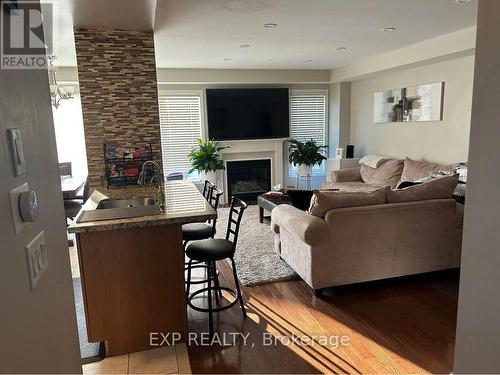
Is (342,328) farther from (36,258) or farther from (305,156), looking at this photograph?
(305,156)

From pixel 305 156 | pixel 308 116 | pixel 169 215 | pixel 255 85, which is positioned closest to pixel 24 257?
pixel 169 215

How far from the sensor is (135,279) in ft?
7.38

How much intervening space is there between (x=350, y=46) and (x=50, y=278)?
4.65 metres

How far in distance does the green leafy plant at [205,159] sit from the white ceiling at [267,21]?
5.05 ft

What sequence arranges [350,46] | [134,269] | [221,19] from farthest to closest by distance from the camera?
1. [350,46]
2. [221,19]
3. [134,269]

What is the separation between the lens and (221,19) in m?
3.29

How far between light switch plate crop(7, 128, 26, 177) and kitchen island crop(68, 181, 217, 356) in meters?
1.35

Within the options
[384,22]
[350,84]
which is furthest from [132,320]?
[350,84]

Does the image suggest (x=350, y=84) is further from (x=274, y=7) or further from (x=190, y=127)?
(x=274, y=7)

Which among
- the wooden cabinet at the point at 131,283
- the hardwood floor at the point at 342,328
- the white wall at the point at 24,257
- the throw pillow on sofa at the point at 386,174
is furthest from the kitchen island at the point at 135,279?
the throw pillow on sofa at the point at 386,174

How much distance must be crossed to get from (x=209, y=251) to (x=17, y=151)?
1.80 metres

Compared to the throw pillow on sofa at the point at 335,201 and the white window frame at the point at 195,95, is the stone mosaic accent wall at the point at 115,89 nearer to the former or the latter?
the throw pillow on sofa at the point at 335,201

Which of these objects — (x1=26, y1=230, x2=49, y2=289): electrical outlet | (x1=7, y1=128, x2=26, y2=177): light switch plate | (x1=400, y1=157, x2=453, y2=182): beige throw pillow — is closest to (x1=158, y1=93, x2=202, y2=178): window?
(x1=400, y1=157, x2=453, y2=182): beige throw pillow

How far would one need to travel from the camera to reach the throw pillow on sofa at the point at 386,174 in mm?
5359
